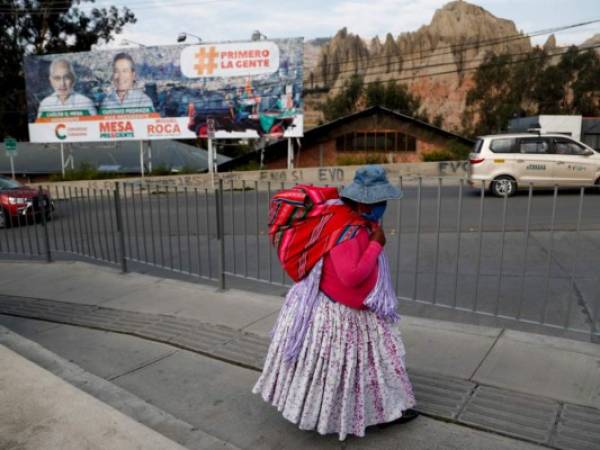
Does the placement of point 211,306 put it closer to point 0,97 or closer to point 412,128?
point 412,128

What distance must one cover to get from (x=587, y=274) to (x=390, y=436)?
15.1ft

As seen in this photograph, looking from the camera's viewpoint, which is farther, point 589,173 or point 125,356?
point 589,173

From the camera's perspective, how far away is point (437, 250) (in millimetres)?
4770

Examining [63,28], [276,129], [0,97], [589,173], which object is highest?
[63,28]

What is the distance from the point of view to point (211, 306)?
544 centimetres

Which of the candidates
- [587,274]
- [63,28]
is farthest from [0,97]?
[587,274]

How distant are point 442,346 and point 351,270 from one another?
79.0 inches

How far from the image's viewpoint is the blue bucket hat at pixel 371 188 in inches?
102

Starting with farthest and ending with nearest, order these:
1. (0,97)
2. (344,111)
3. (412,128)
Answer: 1. (344,111)
2. (0,97)
3. (412,128)

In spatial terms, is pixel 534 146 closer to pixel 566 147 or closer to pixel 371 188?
pixel 566 147

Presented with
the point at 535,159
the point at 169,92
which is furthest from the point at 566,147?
the point at 169,92

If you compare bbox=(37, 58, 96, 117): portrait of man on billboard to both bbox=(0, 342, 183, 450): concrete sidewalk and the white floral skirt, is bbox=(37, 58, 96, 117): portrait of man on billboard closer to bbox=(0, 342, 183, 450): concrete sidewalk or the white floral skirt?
bbox=(0, 342, 183, 450): concrete sidewalk

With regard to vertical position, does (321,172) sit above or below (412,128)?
below

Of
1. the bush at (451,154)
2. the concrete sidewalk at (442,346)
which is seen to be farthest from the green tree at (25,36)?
the concrete sidewalk at (442,346)
